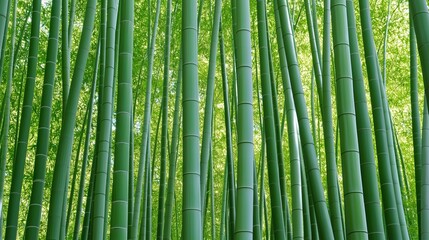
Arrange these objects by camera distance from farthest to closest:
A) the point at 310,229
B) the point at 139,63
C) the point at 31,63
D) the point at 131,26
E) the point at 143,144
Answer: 1. the point at 139,63
2. the point at 143,144
3. the point at 310,229
4. the point at 31,63
5. the point at 131,26

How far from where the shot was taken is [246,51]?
83.1 inches

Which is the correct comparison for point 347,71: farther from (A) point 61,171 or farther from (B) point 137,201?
(B) point 137,201

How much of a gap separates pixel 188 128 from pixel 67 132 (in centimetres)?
80

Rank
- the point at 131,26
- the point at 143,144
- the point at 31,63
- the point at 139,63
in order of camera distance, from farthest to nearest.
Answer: the point at 139,63 < the point at 143,144 < the point at 31,63 < the point at 131,26

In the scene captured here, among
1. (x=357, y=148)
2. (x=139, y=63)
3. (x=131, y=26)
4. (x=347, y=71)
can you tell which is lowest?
(x=357, y=148)

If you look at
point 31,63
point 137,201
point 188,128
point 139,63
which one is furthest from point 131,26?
point 139,63

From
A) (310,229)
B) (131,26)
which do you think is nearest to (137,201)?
(310,229)

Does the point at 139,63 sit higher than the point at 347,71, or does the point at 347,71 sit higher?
the point at 139,63

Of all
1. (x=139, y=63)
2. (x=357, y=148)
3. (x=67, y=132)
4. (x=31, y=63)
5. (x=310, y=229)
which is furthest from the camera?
(x=139, y=63)

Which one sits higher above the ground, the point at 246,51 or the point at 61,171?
the point at 246,51

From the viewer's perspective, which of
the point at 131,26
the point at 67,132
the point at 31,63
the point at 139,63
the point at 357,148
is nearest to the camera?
the point at 357,148

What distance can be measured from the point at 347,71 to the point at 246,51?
1.13 ft

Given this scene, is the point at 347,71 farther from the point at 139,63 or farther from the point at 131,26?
the point at 139,63

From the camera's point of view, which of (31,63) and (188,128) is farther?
(31,63)
